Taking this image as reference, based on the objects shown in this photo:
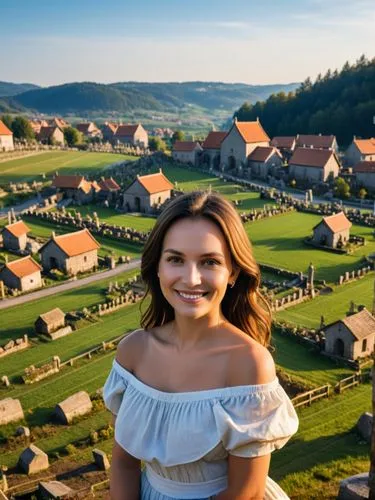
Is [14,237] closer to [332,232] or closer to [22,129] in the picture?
[332,232]

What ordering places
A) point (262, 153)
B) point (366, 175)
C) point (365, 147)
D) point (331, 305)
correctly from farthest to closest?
1. point (365, 147)
2. point (262, 153)
3. point (366, 175)
4. point (331, 305)

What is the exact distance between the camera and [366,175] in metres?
64.1

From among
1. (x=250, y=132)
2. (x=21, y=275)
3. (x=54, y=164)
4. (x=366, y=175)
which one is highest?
(x=250, y=132)

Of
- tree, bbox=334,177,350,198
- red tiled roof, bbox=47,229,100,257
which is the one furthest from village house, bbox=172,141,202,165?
red tiled roof, bbox=47,229,100,257

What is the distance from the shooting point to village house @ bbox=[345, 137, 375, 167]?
7533 centimetres

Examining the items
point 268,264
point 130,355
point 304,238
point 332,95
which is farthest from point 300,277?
point 332,95

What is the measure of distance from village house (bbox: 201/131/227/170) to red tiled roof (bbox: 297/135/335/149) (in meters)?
13.6

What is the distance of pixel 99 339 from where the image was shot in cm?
2625

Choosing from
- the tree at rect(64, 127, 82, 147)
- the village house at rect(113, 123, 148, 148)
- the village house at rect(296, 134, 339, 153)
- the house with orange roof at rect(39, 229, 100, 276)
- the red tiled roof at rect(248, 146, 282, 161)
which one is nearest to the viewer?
the house with orange roof at rect(39, 229, 100, 276)

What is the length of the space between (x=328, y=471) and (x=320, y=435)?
99.0 inches

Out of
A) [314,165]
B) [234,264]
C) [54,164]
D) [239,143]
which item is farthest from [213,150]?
[234,264]

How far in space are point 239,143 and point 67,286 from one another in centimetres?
4847

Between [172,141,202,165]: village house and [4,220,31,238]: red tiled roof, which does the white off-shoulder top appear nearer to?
[4,220,31,238]: red tiled roof

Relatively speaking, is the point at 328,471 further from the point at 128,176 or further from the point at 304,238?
the point at 128,176
